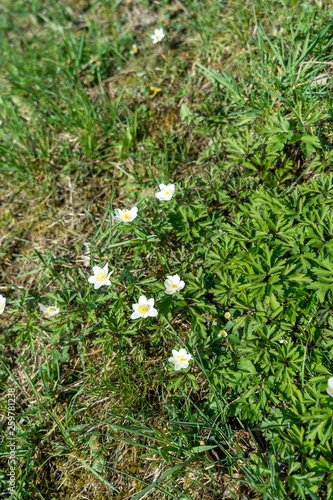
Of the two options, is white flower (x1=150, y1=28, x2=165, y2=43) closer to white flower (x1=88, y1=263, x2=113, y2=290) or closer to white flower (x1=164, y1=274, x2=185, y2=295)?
white flower (x1=88, y1=263, x2=113, y2=290)

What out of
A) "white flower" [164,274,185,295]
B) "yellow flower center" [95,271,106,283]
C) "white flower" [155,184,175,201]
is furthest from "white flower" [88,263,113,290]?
"white flower" [155,184,175,201]

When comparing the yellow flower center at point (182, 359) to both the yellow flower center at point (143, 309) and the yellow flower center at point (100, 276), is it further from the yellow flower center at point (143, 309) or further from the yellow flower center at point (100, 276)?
the yellow flower center at point (100, 276)

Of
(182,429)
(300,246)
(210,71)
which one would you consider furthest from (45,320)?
(210,71)

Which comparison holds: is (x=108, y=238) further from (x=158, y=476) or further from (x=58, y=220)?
(x=158, y=476)

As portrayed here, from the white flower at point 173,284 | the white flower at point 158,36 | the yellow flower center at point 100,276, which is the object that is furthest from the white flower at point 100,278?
the white flower at point 158,36

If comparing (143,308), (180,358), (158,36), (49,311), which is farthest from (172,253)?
(158,36)
